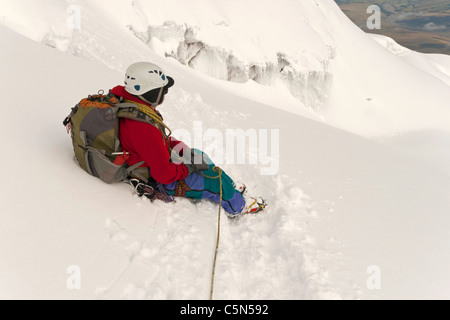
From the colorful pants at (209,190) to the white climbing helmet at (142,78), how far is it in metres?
1.01

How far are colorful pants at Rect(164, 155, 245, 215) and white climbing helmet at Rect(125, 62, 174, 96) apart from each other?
1.01 meters

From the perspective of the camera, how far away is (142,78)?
2.80 metres

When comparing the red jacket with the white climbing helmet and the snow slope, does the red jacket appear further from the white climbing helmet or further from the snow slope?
the snow slope

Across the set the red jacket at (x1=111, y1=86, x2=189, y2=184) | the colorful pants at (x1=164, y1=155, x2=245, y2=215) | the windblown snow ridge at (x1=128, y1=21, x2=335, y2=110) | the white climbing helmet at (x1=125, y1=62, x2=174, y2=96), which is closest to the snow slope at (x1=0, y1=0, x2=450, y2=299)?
the colorful pants at (x1=164, y1=155, x2=245, y2=215)

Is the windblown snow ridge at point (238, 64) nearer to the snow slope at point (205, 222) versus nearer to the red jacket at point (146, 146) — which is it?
the snow slope at point (205, 222)

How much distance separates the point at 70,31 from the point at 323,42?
18.4 m

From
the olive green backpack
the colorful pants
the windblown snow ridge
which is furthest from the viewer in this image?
the windblown snow ridge

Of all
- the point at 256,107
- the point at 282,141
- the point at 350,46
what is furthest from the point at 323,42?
the point at 282,141

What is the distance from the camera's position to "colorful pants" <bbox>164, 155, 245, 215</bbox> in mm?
3320

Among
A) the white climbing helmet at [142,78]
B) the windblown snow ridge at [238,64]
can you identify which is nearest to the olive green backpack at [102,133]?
the white climbing helmet at [142,78]

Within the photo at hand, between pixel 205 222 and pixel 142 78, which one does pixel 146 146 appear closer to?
pixel 142 78

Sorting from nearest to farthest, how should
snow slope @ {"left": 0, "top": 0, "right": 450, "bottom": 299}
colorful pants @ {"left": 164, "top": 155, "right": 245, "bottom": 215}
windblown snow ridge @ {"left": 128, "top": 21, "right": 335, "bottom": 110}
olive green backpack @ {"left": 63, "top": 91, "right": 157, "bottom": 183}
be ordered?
snow slope @ {"left": 0, "top": 0, "right": 450, "bottom": 299} → olive green backpack @ {"left": 63, "top": 91, "right": 157, "bottom": 183} → colorful pants @ {"left": 164, "top": 155, "right": 245, "bottom": 215} → windblown snow ridge @ {"left": 128, "top": 21, "right": 335, "bottom": 110}

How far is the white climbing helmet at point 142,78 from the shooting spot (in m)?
2.79
